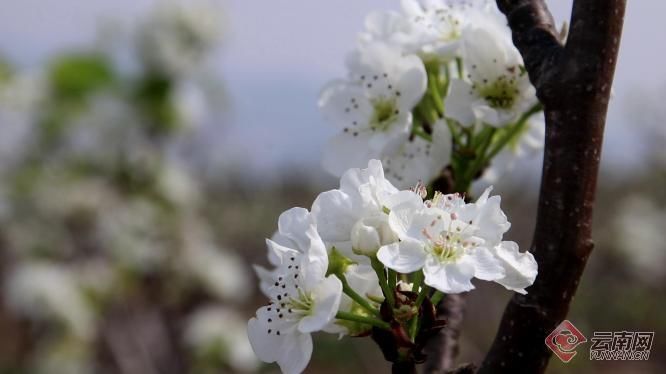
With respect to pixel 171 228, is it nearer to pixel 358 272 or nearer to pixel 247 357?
pixel 247 357

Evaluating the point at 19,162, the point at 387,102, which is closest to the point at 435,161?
the point at 387,102

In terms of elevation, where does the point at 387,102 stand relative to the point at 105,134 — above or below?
below

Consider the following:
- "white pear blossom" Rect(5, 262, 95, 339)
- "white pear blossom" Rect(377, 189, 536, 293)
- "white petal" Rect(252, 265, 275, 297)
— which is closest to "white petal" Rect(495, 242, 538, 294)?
"white pear blossom" Rect(377, 189, 536, 293)

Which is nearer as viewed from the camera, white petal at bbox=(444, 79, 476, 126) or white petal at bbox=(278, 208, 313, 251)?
white petal at bbox=(278, 208, 313, 251)

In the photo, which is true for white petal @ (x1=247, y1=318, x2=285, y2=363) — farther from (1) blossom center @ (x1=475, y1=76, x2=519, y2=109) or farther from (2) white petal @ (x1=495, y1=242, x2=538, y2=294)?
(1) blossom center @ (x1=475, y1=76, x2=519, y2=109)

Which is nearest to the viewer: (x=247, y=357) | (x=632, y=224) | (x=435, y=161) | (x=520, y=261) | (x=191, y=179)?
(x=520, y=261)
